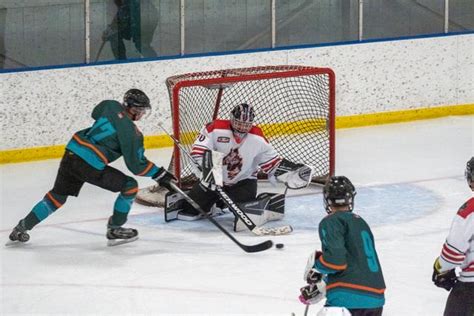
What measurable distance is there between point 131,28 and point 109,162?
271 cm

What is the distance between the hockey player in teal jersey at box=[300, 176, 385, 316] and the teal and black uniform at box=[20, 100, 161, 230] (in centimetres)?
233

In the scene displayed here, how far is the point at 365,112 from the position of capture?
33.0 feet

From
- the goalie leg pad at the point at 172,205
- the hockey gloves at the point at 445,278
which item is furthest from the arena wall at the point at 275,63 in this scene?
the hockey gloves at the point at 445,278

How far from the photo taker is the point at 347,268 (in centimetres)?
430

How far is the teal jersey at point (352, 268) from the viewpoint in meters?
4.28

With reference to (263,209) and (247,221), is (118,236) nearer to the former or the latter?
(247,221)

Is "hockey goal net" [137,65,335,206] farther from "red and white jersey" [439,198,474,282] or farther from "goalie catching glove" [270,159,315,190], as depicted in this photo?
"red and white jersey" [439,198,474,282]

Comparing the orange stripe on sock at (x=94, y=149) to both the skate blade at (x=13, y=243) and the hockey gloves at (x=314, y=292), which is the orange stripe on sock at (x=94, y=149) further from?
the hockey gloves at (x=314, y=292)

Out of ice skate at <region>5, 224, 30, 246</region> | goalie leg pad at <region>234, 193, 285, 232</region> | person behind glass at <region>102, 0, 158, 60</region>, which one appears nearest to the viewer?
ice skate at <region>5, 224, 30, 246</region>

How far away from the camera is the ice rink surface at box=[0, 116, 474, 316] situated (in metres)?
5.75

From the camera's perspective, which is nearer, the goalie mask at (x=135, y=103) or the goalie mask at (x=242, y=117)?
the goalie mask at (x=135, y=103)

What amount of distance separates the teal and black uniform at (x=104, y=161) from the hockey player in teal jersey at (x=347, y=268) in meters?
2.33

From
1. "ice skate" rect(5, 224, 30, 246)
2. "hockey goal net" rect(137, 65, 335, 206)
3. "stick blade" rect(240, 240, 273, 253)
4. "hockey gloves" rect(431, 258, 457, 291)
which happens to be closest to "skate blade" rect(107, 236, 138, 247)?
"ice skate" rect(5, 224, 30, 246)

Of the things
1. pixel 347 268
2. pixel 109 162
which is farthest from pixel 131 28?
pixel 347 268
